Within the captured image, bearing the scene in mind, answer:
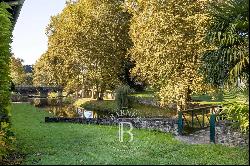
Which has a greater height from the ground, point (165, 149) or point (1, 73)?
point (1, 73)

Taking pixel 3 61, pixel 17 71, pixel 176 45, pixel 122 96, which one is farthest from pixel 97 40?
pixel 17 71

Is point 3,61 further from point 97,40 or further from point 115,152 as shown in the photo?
point 97,40

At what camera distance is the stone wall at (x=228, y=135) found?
19.7m

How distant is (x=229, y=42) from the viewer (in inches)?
744

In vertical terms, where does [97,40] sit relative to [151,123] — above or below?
above

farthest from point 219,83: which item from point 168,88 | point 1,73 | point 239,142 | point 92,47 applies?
point 92,47

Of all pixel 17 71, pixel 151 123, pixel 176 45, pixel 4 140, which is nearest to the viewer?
pixel 4 140

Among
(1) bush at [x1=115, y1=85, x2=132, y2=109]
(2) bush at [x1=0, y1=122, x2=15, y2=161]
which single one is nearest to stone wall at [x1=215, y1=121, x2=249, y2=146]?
(2) bush at [x1=0, y1=122, x2=15, y2=161]

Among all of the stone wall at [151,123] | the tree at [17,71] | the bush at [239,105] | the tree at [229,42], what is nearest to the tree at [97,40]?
the stone wall at [151,123]

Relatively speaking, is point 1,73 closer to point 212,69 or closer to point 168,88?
point 212,69

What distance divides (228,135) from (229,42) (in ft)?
15.6

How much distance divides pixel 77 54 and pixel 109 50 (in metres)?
4.09

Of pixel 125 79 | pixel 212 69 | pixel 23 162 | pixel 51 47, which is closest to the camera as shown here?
pixel 23 162

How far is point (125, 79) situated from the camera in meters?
65.1
